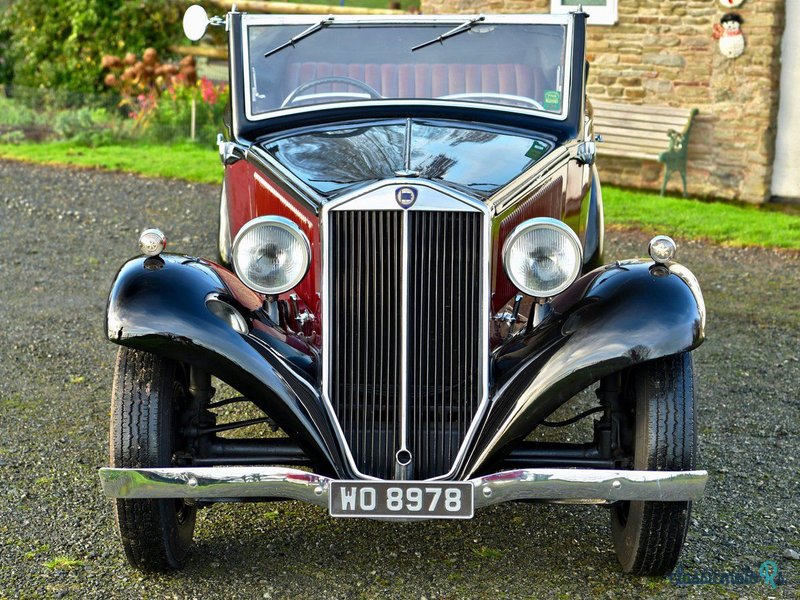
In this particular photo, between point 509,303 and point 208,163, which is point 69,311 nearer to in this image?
point 509,303

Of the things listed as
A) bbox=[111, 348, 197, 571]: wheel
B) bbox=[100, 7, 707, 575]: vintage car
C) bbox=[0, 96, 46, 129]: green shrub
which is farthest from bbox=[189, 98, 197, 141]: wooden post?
bbox=[111, 348, 197, 571]: wheel

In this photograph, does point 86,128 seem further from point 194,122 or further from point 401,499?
point 401,499

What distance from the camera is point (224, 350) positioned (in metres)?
3.42

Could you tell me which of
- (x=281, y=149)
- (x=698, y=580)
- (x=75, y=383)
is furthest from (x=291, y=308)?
(x=75, y=383)

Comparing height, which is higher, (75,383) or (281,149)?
(281,149)

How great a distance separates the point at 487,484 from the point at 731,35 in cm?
805

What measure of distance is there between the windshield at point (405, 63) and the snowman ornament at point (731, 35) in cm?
597

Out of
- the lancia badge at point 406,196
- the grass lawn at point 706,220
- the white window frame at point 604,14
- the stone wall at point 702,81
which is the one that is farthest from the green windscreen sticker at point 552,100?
the white window frame at point 604,14

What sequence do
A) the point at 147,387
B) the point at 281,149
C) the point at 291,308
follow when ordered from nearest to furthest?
the point at 147,387
the point at 291,308
the point at 281,149

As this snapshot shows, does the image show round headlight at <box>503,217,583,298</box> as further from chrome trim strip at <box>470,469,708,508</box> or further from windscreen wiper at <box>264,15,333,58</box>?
windscreen wiper at <box>264,15,333,58</box>

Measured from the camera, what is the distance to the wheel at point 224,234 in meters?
4.80

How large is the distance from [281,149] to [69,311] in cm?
323

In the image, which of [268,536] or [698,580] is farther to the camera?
[268,536]

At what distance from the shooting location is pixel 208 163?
11992 mm
